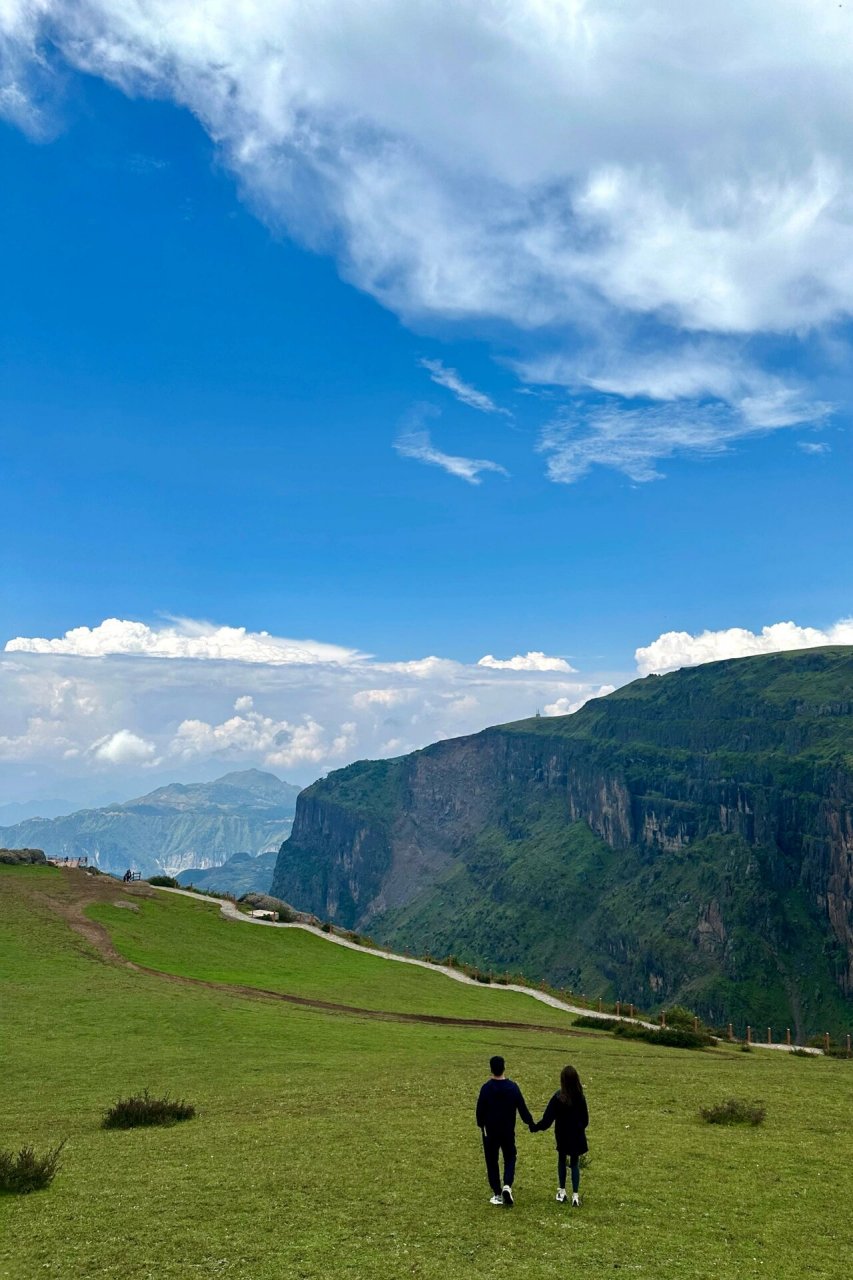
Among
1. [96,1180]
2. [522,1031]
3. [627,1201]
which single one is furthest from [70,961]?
[627,1201]

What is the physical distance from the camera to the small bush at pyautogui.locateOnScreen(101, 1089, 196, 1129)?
21.9 metres

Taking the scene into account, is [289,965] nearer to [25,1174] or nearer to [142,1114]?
[142,1114]

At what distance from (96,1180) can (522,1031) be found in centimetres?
3034

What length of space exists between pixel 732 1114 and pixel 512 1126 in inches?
383

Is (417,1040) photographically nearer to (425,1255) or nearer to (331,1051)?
(331,1051)

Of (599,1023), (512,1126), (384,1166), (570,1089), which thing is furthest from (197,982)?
(570,1089)

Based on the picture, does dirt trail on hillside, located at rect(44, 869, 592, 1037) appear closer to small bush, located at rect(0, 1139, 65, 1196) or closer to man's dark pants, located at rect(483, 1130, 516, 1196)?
small bush, located at rect(0, 1139, 65, 1196)

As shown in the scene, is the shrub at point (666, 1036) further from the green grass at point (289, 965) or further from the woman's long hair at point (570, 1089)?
the woman's long hair at point (570, 1089)

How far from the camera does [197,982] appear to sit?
5000 centimetres

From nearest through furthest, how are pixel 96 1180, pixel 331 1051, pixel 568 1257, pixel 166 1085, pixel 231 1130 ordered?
pixel 568 1257 → pixel 96 1180 → pixel 231 1130 → pixel 166 1085 → pixel 331 1051

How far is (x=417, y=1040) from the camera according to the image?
37906 millimetres

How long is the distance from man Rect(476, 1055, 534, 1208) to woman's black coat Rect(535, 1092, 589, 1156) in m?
0.44

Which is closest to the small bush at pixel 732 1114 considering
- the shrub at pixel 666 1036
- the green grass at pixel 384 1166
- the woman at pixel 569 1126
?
the green grass at pixel 384 1166

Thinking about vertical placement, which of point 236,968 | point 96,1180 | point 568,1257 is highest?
point 568,1257
